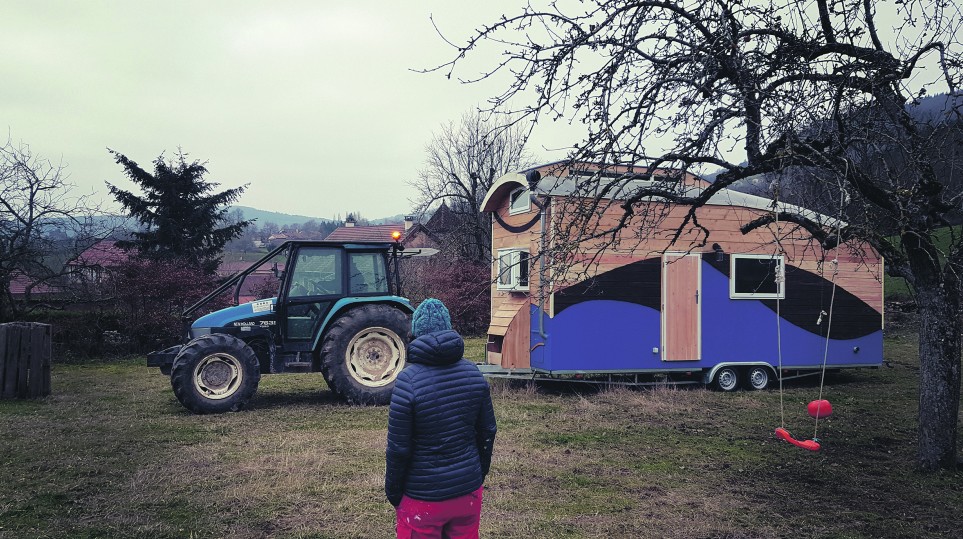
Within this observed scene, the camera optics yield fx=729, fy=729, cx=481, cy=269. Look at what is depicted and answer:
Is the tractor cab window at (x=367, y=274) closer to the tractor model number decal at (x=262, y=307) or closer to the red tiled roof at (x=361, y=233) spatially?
the tractor model number decal at (x=262, y=307)

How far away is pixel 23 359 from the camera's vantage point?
10461mm

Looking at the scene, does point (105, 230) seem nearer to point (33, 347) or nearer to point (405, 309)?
point (33, 347)

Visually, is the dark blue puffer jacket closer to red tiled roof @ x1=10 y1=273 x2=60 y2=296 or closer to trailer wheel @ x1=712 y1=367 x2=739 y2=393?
trailer wheel @ x1=712 y1=367 x2=739 y2=393

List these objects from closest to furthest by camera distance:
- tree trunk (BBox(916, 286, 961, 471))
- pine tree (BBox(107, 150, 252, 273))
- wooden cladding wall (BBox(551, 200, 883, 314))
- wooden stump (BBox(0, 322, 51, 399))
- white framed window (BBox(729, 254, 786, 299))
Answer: tree trunk (BBox(916, 286, 961, 471))
wooden stump (BBox(0, 322, 51, 399))
wooden cladding wall (BBox(551, 200, 883, 314))
white framed window (BBox(729, 254, 786, 299))
pine tree (BBox(107, 150, 252, 273))

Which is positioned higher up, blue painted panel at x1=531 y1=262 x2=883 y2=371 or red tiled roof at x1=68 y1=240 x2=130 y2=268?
red tiled roof at x1=68 y1=240 x2=130 y2=268

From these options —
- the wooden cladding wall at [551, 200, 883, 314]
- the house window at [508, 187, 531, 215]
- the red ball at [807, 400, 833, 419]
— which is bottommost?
the red ball at [807, 400, 833, 419]

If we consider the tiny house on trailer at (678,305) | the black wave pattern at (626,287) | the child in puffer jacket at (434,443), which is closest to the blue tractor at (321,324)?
the tiny house on trailer at (678,305)

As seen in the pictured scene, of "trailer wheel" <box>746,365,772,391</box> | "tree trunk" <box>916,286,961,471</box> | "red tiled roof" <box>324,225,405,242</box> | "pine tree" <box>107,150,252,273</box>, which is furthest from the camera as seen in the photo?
"red tiled roof" <box>324,225,405,242</box>

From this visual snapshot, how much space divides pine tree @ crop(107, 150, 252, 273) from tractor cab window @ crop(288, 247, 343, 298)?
45.7 ft

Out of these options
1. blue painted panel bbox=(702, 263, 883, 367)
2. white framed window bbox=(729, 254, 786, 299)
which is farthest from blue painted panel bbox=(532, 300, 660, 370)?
white framed window bbox=(729, 254, 786, 299)

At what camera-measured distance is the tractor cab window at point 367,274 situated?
10.5m

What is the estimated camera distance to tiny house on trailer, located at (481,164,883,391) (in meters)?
10.6

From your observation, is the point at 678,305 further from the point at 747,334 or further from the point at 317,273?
the point at 317,273

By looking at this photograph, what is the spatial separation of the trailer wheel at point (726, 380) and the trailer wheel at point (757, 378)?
8.8 inches
